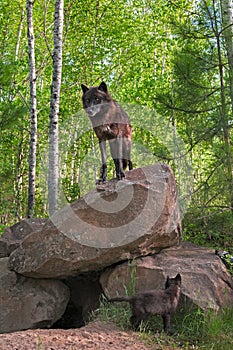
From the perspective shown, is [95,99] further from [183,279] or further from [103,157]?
[183,279]

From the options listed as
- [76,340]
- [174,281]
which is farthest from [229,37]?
[76,340]

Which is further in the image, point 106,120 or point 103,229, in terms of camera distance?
point 106,120

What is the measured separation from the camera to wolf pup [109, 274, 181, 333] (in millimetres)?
5758

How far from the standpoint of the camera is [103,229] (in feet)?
22.4

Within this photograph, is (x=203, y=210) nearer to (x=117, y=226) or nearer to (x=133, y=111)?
(x=117, y=226)

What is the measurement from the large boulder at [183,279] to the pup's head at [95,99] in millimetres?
2449

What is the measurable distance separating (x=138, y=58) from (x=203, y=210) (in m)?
15.2

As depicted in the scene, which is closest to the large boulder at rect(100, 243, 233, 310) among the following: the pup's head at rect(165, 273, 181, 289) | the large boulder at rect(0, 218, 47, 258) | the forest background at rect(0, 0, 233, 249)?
the pup's head at rect(165, 273, 181, 289)

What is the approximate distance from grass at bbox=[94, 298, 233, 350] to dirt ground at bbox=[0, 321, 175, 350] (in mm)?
196

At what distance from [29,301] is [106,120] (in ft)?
10.4

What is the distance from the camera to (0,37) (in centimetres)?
2194

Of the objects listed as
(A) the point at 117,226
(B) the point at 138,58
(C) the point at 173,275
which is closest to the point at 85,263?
(A) the point at 117,226

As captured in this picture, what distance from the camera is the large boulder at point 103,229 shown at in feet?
22.2

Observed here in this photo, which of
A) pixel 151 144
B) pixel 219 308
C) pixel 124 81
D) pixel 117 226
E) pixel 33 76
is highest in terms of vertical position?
pixel 124 81
